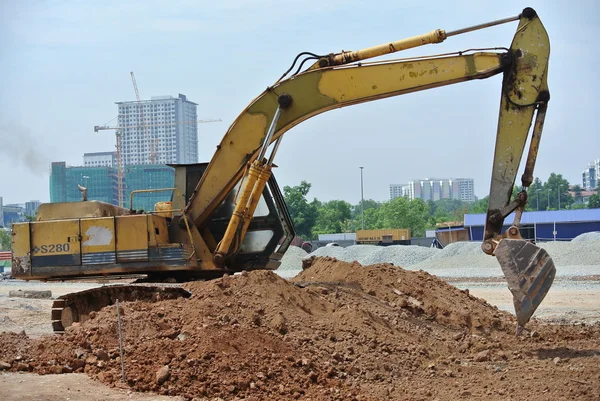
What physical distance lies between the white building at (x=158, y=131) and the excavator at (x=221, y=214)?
157194 millimetres

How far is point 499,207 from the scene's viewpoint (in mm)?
11578

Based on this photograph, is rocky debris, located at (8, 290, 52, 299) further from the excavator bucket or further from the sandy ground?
the excavator bucket

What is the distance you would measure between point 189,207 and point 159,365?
4.73 meters

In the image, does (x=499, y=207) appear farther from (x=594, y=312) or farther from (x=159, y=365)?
(x=594, y=312)

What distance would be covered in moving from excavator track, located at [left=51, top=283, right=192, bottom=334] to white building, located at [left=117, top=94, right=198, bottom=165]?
158 metres

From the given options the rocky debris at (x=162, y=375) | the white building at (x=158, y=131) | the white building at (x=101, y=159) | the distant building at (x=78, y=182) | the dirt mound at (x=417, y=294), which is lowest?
the rocky debris at (x=162, y=375)

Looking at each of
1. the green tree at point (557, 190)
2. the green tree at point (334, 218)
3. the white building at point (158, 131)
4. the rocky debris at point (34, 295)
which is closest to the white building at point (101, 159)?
the white building at point (158, 131)

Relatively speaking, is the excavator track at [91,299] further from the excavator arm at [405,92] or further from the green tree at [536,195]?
the green tree at [536,195]

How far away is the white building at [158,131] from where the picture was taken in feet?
568

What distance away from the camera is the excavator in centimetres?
1284

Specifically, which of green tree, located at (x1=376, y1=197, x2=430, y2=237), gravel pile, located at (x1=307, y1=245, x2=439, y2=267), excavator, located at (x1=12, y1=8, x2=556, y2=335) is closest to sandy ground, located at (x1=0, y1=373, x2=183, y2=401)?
excavator, located at (x1=12, y1=8, x2=556, y2=335)

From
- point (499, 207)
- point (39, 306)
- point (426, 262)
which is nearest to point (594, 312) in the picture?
point (499, 207)

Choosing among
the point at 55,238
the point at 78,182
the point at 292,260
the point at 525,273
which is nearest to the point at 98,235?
the point at 55,238

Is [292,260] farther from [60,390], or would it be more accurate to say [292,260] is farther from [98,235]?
[60,390]
